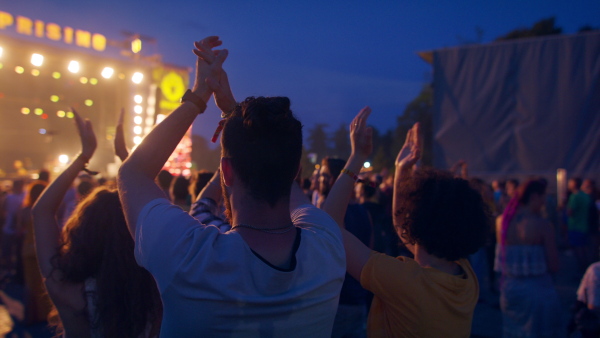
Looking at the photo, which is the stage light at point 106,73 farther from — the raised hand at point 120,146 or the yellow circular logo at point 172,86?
the raised hand at point 120,146

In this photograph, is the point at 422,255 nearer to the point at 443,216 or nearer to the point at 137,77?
the point at 443,216

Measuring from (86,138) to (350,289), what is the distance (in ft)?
7.40

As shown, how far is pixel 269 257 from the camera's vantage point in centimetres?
131

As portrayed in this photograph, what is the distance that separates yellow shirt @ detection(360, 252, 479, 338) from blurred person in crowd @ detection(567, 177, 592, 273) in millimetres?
8984

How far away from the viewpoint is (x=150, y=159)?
1.39m

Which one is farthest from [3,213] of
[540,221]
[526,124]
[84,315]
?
[526,124]

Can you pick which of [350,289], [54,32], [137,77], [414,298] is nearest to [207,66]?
[414,298]

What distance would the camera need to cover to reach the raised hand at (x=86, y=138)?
101 inches

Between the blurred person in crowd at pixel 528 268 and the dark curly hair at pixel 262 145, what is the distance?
3395 mm

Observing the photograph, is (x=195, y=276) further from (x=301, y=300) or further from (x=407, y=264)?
(x=407, y=264)

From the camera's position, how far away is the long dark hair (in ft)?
6.85

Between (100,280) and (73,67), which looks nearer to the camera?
(100,280)

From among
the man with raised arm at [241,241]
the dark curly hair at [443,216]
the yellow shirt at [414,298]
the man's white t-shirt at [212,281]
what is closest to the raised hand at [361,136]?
the dark curly hair at [443,216]

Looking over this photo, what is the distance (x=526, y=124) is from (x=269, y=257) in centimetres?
1615
